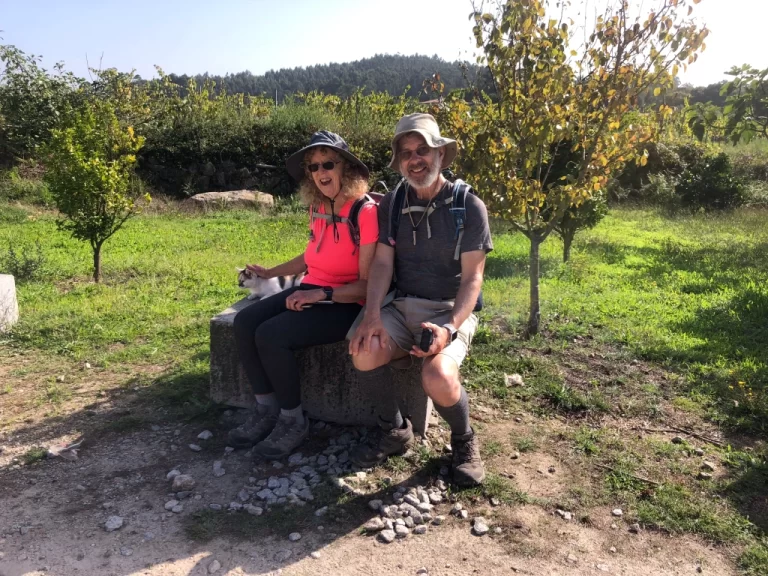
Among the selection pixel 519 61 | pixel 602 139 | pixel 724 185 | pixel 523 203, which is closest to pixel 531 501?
pixel 523 203

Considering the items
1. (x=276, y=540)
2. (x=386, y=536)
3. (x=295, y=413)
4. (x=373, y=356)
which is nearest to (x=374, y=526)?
(x=386, y=536)

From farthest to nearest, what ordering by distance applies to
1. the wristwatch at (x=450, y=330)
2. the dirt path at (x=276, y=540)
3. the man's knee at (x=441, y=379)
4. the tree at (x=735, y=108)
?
the tree at (x=735, y=108) → the wristwatch at (x=450, y=330) → the man's knee at (x=441, y=379) → the dirt path at (x=276, y=540)

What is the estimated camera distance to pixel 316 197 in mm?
3492

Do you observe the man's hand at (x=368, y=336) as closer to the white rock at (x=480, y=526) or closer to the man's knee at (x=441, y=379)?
the man's knee at (x=441, y=379)

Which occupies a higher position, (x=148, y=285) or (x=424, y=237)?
(x=424, y=237)

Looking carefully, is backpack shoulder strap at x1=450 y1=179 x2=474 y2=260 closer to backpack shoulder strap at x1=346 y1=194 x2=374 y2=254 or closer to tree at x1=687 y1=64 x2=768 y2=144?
backpack shoulder strap at x1=346 y1=194 x2=374 y2=254

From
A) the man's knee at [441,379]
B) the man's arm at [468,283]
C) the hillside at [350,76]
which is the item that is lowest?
the man's knee at [441,379]

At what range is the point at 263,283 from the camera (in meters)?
4.09

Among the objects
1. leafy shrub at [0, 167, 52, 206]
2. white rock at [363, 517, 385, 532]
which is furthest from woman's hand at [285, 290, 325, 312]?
leafy shrub at [0, 167, 52, 206]

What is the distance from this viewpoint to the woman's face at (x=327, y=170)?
331cm

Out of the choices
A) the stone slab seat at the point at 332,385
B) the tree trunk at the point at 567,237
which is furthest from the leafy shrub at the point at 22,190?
the stone slab seat at the point at 332,385

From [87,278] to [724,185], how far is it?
13.6m

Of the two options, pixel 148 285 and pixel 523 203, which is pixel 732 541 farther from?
pixel 148 285

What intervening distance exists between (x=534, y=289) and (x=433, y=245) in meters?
2.15
